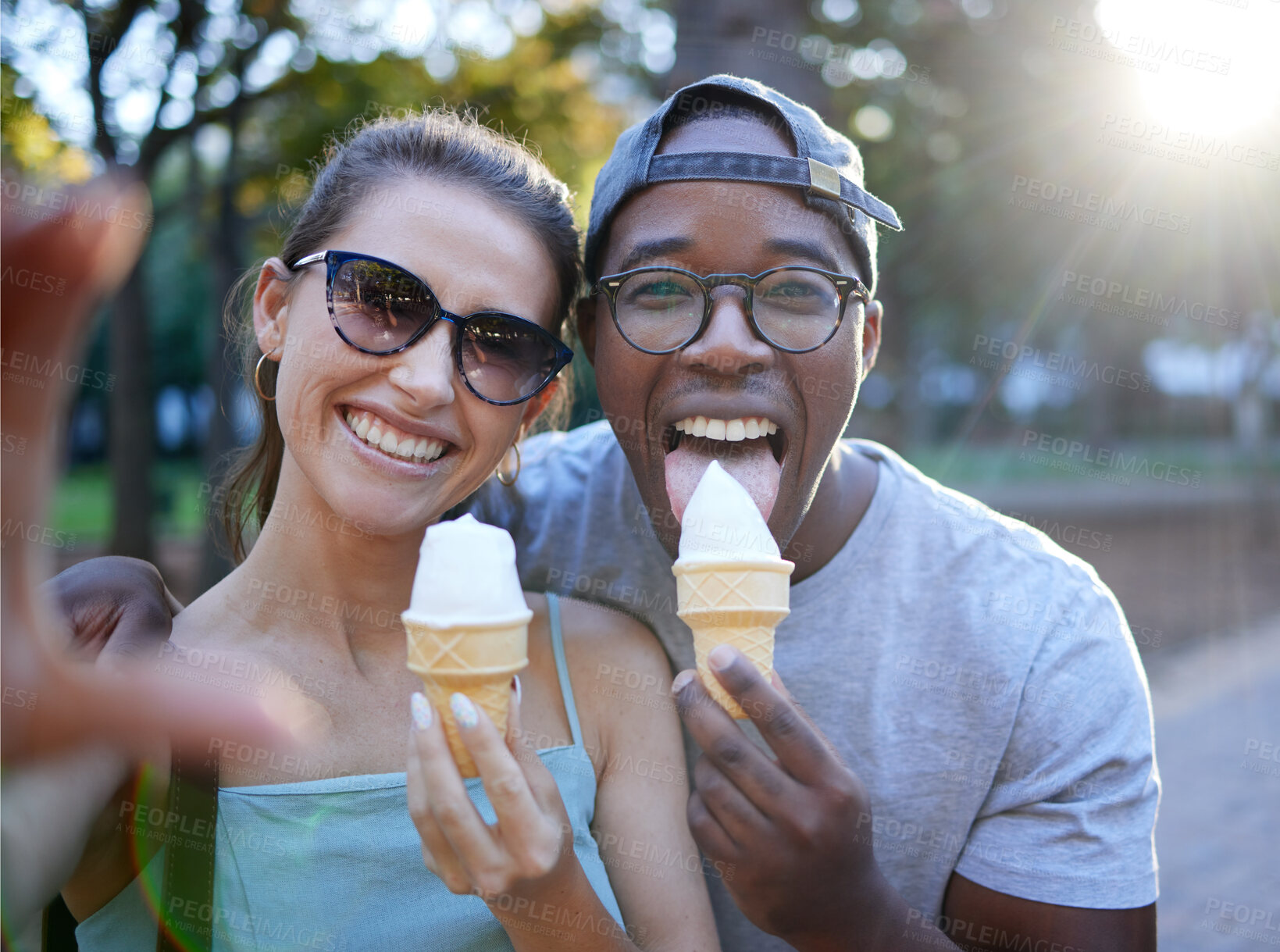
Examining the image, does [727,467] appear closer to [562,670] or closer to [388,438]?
[562,670]

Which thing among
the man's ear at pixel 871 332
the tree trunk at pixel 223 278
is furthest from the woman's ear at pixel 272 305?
the tree trunk at pixel 223 278

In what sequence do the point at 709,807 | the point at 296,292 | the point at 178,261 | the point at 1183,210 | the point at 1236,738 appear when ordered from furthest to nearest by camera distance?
Answer: the point at 178,261
the point at 1183,210
the point at 1236,738
the point at 296,292
the point at 709,807

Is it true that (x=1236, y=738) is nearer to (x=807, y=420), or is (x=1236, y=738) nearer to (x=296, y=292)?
(x=807, y=420)

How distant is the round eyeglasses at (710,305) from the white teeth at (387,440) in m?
0.74

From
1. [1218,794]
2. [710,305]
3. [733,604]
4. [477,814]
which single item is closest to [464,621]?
[477,814]

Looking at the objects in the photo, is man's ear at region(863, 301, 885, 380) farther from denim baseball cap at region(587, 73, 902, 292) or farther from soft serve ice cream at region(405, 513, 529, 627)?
soft serve ice cream at region(405, 513, 529, 627)

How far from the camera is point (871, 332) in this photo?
3510 mm

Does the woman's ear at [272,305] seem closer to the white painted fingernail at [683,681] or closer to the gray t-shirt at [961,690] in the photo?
the gray t-shirt at [961,690]

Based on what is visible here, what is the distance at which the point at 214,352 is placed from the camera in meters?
10.8

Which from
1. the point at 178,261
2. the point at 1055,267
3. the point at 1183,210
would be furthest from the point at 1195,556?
the point at 178,261

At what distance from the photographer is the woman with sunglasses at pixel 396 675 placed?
2311 millimetres

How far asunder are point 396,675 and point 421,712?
89 cm

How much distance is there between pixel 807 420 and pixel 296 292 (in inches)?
64.7

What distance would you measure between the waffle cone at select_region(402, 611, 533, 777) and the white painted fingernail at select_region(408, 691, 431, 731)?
12 centimetres
